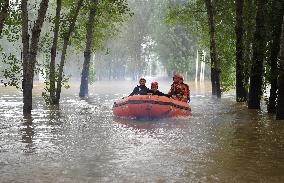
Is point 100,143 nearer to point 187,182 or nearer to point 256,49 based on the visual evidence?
point 187,182

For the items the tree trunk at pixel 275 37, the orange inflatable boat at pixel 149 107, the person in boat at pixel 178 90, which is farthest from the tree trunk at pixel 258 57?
the orange inflatable boat at pixel 149 107

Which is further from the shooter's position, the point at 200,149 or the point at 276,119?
the point at 276,119

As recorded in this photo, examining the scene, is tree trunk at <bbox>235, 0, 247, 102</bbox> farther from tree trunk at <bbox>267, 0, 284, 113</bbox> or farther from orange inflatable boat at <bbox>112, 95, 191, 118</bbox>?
orange inflatable boat at <bbox>112, 95, 191, 118</bbox>

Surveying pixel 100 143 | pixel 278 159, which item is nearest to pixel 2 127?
pixel 100 143

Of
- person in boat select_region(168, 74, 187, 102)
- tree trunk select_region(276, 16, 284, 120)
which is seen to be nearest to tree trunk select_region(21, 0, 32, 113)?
person in boat select_region(168, 74, 187, 102)

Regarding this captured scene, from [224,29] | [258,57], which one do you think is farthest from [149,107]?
[224,29]

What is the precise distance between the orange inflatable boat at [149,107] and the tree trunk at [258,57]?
10.9 ft

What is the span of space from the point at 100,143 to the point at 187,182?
172 inches

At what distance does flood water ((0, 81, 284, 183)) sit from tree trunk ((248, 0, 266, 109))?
1860 millimetres

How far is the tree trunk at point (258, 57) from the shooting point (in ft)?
56.7

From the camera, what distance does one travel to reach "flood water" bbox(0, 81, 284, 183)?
8.27 m

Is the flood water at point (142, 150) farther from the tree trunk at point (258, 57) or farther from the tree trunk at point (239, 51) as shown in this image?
the tree trunk at point (239, 51)

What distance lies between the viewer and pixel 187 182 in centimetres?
781

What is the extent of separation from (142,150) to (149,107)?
6.68m
